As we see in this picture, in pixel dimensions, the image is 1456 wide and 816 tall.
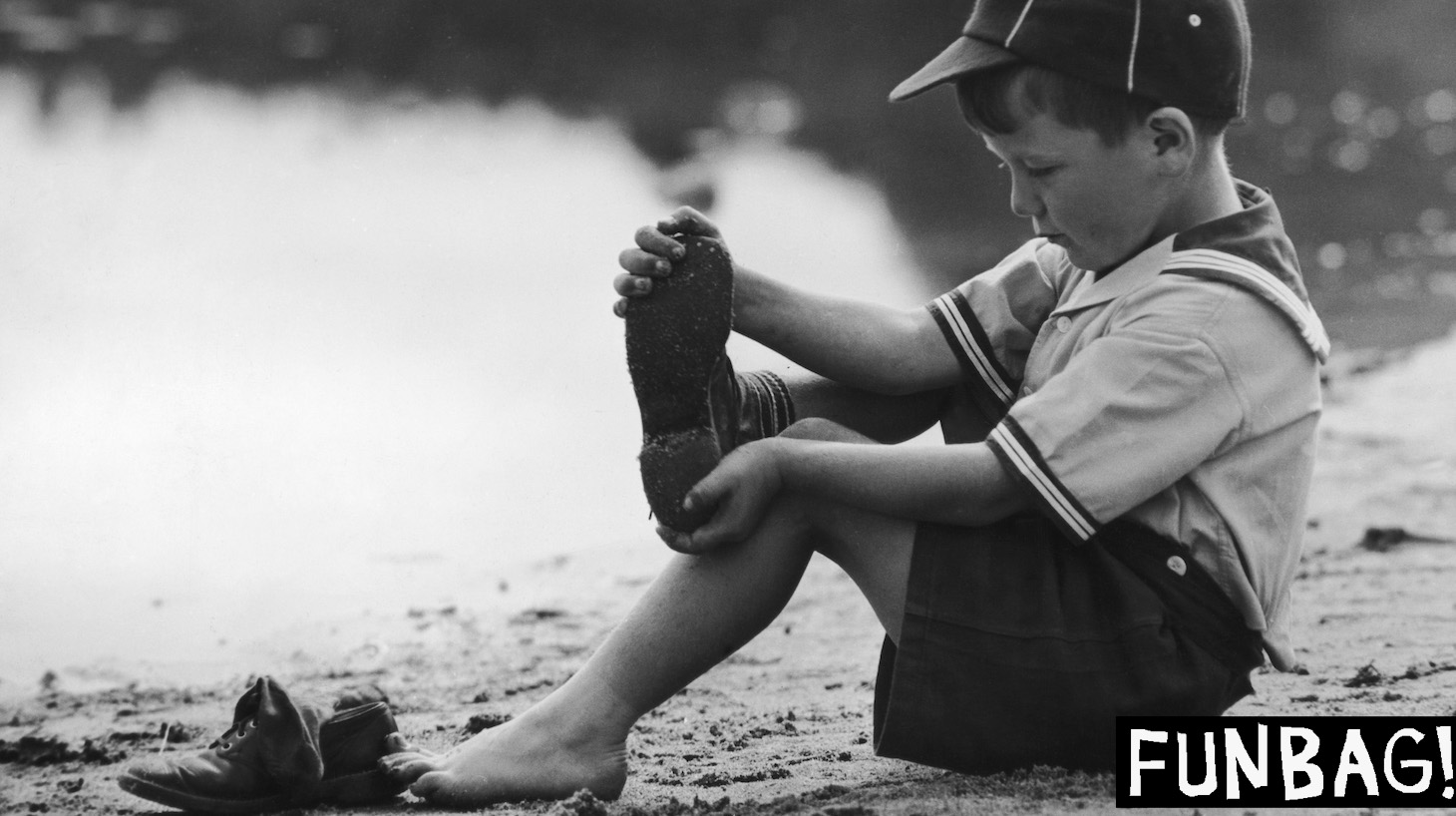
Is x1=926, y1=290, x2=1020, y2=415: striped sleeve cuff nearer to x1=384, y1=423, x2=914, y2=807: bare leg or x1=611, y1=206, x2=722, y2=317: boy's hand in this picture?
x1=384, y1=423, x2=914, y2=807: bare leg

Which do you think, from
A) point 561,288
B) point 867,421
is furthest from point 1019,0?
point 561,288

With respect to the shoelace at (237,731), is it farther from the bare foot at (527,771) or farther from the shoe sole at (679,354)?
the shoe sole at (679,354)

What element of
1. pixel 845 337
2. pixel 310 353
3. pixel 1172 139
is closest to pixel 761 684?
pixel 845 337

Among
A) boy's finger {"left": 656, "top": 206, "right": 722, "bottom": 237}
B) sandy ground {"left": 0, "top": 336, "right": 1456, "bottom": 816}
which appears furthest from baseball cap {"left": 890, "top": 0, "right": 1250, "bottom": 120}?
sandy ground {"left": 0, "top": 336, "right": 1456, "bottom": 816}

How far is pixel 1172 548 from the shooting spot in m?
2.12

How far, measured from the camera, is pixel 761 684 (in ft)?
10.4

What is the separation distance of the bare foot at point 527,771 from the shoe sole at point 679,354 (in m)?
0.36

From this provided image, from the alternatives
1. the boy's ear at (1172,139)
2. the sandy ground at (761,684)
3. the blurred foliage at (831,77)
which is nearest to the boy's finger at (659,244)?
the boy's ear at (1172,139)

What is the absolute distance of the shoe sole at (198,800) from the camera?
218cm

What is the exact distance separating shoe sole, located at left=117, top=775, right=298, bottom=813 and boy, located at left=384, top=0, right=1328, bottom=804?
21 cm

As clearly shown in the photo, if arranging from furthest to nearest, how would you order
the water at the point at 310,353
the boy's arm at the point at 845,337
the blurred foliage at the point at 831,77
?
the blurred foliage at the point at 831,77 < the water at the point at 310,353 < the boy's arm at the point at 845,337

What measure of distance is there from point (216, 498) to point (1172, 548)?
2831 millimetres

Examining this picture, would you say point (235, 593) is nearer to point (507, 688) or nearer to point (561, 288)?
point (507, 688)

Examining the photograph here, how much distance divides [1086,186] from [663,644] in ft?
2.81
